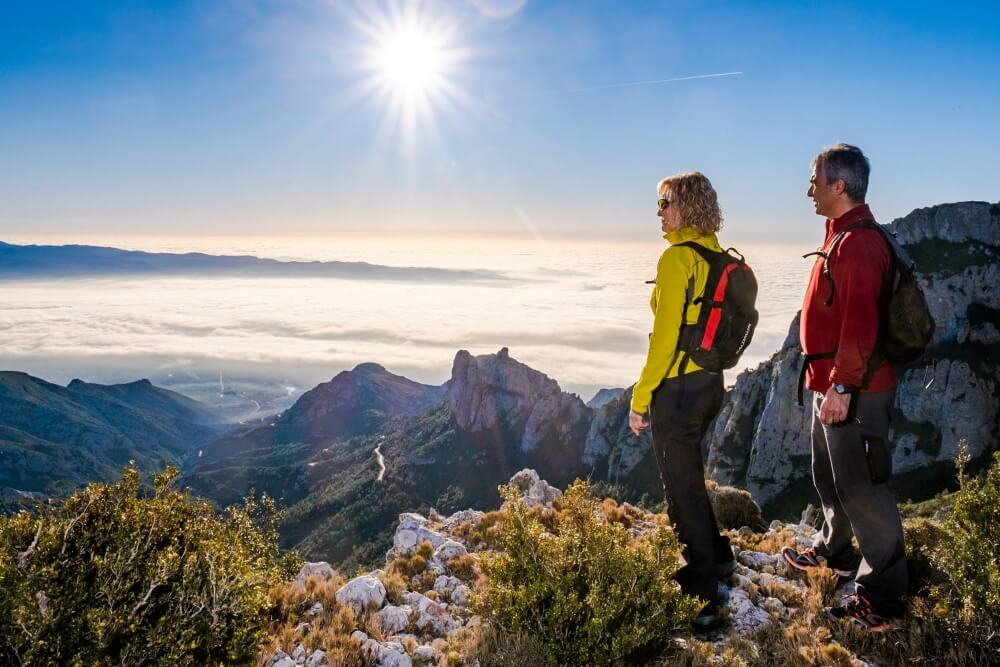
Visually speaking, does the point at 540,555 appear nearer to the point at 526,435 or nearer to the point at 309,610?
the point at 309,610

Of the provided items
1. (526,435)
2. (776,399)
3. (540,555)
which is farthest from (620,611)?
(526,435)

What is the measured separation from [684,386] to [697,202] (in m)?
1.63

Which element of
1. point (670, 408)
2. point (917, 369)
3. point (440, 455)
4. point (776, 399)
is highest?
point (670, 408)

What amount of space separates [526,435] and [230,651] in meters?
182

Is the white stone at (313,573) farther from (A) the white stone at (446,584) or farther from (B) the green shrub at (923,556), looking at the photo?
(B) the green shrub at (923,556)

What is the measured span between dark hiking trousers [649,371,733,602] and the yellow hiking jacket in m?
0.15

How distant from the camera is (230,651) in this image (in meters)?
3.88

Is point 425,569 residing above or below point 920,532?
below

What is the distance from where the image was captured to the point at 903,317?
4.34 metres

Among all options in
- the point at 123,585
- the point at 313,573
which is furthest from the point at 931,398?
the point at 123,585

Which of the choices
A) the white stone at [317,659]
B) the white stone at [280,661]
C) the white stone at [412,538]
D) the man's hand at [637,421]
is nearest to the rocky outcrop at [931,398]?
the white stone at [412,538]

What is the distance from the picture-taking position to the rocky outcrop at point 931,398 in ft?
326

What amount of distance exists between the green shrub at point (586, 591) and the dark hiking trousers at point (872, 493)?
1.61 m

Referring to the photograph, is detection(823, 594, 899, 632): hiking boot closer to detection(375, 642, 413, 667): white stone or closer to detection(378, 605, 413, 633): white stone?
detection(375, 642, 413, 667): white stone
